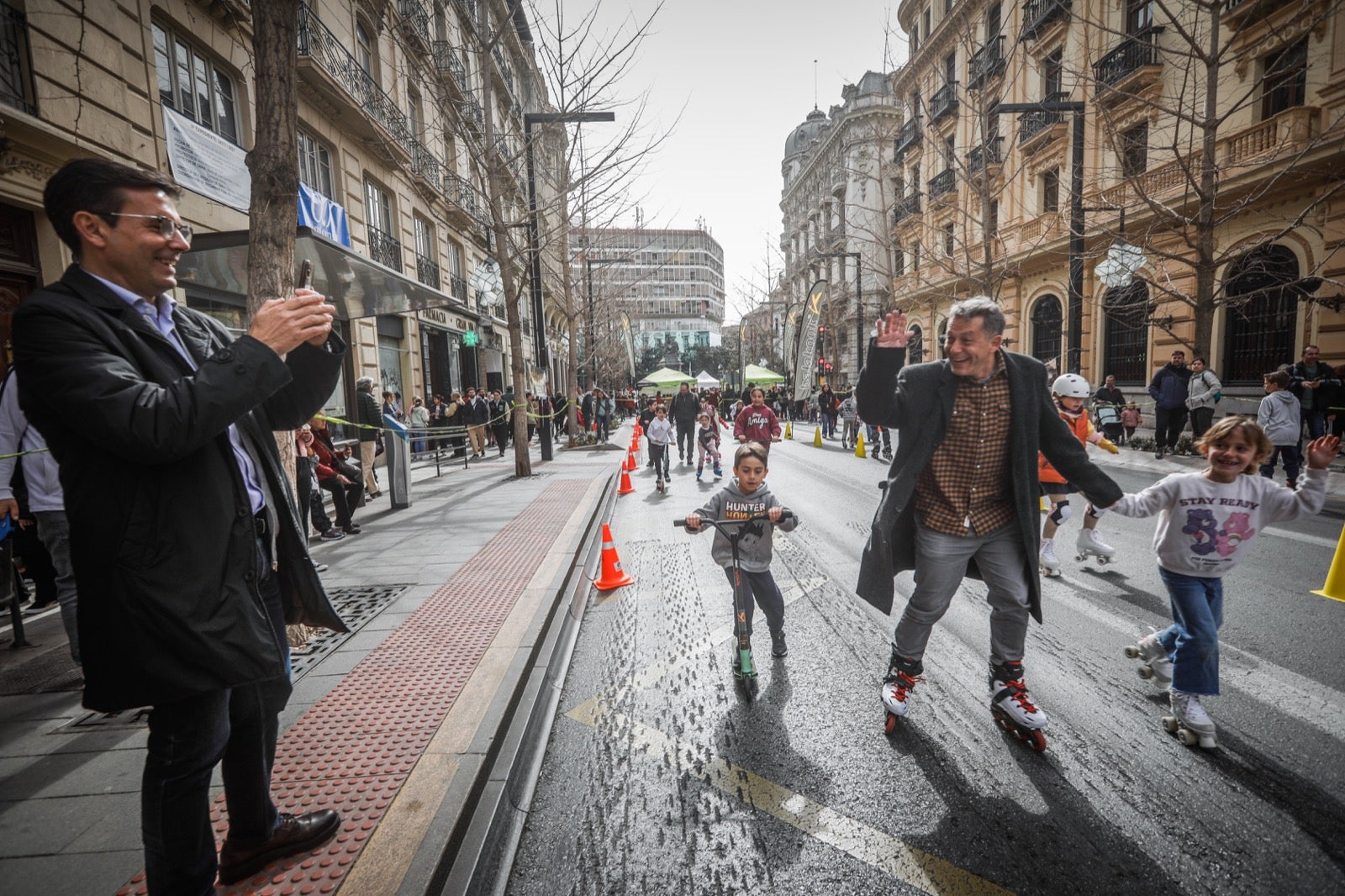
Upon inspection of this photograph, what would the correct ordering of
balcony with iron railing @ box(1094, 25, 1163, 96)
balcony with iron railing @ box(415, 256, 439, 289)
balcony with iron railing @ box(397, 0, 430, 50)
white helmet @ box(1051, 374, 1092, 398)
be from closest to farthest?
white helmet @ box(1051, 374, 1092, 398) → balcony with iron railing @ box(397, 0, 430, 50) → balcony with iron railing @ box(1094, 25, 1163, 96) → balcony with iron railing @ box(415, 256, 439, 289)

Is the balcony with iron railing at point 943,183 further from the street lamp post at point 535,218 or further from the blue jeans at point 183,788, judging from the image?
the blue jeans at point 183,788

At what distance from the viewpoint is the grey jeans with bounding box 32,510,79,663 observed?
3.47 meters

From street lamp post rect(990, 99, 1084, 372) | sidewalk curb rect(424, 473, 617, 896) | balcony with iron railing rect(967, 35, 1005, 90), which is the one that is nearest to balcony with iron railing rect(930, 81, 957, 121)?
balcony with iron railing rect(967, 35, 1005, 90)

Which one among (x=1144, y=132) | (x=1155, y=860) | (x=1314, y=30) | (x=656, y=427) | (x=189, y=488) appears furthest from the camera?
(x=1144, y=132)

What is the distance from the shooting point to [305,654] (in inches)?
160

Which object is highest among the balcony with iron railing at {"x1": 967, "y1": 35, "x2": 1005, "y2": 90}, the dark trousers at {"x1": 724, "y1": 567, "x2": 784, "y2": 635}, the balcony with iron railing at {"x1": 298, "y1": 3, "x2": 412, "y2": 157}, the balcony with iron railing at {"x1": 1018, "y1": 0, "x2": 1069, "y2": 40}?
the balcony with iron railing at {"x1": 1018, "y1": 0, "x2": 1069, "y2": 40}

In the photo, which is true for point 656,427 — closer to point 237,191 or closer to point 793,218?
point 237,191

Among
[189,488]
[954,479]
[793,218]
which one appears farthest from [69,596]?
[793,218]

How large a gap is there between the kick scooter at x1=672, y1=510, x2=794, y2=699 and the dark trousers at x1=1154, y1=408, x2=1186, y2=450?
1297 cm

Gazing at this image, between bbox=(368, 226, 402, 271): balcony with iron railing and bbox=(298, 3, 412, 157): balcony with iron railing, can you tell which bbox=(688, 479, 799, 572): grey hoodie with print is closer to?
bbox=(298, 3, 412, 157): balcony with iron railing

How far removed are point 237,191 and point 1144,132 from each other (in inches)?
902

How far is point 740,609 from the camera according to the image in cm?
373

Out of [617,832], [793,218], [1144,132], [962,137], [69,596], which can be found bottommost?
[617,832]

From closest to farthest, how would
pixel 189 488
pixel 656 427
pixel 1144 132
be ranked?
pixel 189 488 → pixel 656 427 → pixel 1144 132
